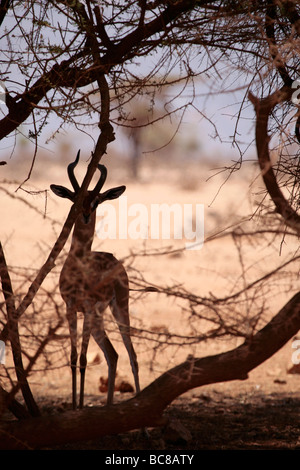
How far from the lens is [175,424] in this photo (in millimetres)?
4965

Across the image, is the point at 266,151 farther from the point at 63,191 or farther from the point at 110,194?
the point at 63,191

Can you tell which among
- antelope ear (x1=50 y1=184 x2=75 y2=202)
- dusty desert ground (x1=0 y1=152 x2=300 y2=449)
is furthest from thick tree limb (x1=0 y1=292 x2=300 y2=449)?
antelope ear (x1=50 y1=184 x2=75 y2=202)

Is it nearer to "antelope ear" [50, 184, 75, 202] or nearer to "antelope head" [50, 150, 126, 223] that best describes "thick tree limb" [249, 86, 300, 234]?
"antelope head" [50, 150, 126, 223]

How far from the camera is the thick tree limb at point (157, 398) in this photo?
3.47 metres

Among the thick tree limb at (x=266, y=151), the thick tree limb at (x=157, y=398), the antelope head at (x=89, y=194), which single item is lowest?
the thick tree limb at (x=157, y=398)

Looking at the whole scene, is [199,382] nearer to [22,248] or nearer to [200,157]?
[22,248]

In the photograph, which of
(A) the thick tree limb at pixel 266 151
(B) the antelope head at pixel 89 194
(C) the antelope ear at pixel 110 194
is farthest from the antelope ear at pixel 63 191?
(A) the thick tree limb at pixel 266 151

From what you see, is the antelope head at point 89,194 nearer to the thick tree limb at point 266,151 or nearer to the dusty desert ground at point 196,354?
the dusty desert ground at point 196,354

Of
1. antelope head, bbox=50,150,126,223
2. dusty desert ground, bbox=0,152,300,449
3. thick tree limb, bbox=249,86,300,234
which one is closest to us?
dusty desert ground, bbox=0,152,300,449

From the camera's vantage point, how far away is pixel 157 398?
3.61 meters

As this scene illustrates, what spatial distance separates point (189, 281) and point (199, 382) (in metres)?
11.4

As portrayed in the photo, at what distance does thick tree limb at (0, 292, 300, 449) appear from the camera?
347 centimetres

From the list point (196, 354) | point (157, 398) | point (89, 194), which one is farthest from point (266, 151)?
point (196, 354)

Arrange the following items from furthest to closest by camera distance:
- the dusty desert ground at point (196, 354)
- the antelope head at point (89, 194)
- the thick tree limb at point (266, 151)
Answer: the antelope head at point (89, 194)
the thick tree limb at point (266, 151)
the dusty desert ground at point (196, 354)
